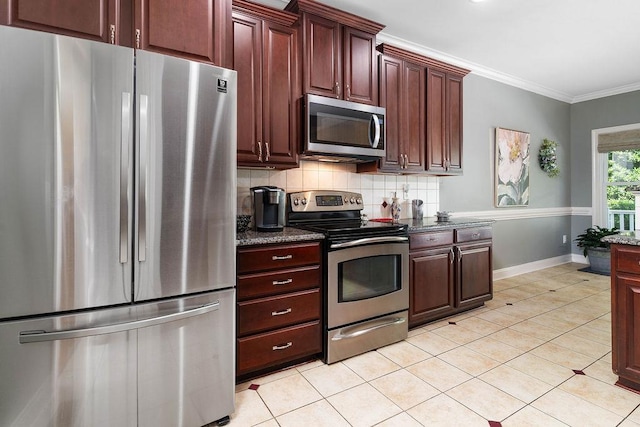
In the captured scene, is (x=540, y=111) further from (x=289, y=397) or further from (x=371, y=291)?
(x=289, y=397)

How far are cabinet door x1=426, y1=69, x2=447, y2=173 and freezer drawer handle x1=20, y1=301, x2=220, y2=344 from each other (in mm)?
2626

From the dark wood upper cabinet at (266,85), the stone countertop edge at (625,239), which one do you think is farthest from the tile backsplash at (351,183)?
the stone countertop edge at (625,239)

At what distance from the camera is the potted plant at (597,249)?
15.8 ft

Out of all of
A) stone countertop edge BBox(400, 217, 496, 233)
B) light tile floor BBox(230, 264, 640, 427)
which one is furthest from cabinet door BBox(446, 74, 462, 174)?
light tile floor BBox(230, 264, 640, 427)

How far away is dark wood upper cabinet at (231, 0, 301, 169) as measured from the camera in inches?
90.5

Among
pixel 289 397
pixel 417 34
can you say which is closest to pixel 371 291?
pixel 289 397

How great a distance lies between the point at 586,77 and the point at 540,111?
0.66 metres

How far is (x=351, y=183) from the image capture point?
3234mm

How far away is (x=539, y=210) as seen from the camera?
5.06 m

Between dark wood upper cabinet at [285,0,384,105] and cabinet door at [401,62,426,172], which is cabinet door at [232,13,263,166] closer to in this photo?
dark wood upper cabinet at [285,0,384,105]

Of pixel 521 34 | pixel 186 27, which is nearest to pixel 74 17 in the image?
pixel 186 27

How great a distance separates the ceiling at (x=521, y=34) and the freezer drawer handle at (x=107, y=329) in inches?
99.4

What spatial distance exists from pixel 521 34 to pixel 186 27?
3283 mm

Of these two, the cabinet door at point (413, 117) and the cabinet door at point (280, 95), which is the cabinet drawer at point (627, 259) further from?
the cabinet door at point (280, 95)
